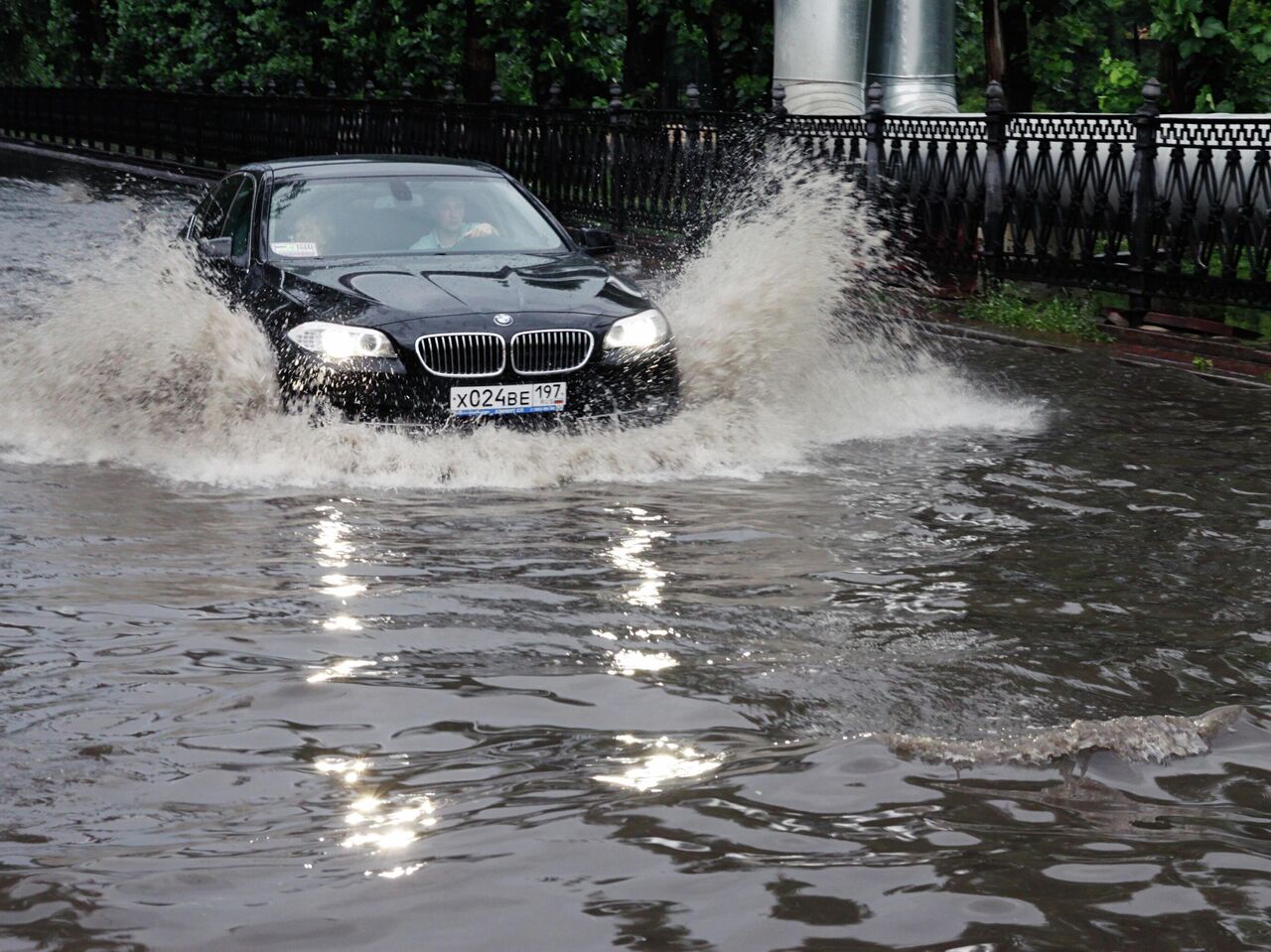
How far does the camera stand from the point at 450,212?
389 inches

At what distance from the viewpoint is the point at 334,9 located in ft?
117

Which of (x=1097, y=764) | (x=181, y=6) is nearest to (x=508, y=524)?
(x=1097, y=764)

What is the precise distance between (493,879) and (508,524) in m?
3.82

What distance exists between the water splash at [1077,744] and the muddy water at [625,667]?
2 cm

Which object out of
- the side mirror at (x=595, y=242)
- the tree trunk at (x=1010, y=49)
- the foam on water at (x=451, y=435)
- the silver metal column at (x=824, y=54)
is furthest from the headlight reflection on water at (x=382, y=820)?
the tree trunk at (x=1010, y=49)

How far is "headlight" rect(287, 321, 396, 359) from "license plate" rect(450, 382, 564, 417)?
38cm

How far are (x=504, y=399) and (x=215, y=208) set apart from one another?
3571 millimetres

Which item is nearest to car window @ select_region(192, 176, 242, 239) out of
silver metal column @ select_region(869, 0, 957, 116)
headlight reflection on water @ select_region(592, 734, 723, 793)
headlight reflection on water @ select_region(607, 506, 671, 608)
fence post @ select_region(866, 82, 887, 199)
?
headlight reflection on water @ select_region(607, 506, 671, 608)

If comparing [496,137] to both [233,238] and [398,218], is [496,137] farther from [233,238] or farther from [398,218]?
[398,218]

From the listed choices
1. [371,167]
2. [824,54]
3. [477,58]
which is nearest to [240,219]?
[371,167]

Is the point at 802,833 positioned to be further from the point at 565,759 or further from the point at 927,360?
the point at 927,360

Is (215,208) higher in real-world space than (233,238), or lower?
higher

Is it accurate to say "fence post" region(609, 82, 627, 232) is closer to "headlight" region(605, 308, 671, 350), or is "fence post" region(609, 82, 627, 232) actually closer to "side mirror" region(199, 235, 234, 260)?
"side mirror" region(199, 235, 234, 260)

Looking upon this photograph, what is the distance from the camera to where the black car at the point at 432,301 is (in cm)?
827
